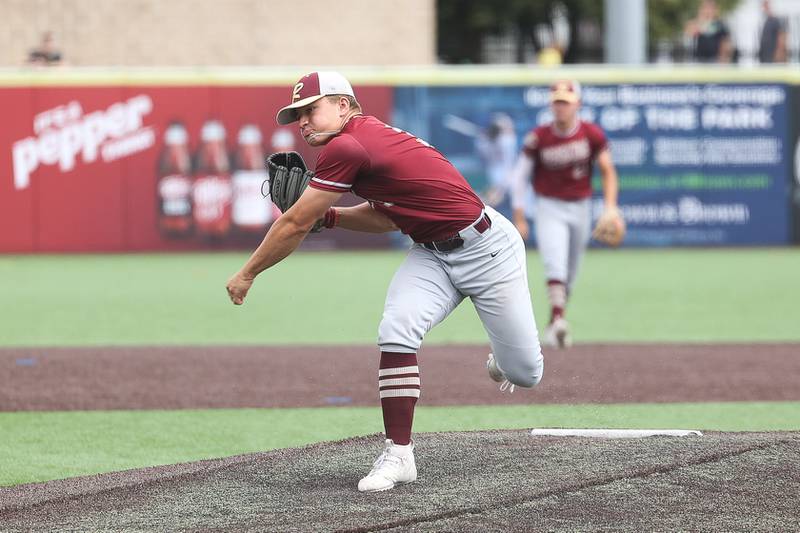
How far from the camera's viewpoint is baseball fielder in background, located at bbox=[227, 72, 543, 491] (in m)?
5.53

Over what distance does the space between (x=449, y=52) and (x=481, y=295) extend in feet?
122

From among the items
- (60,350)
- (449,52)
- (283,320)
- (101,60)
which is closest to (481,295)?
(60,350)

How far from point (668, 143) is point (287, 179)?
50.2ft

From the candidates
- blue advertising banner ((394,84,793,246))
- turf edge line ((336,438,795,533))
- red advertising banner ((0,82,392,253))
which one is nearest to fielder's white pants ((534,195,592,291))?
turf edge line ((336,438,795,533))

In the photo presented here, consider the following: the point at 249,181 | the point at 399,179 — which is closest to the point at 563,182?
the point at 399,179

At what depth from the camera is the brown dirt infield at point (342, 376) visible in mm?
8352

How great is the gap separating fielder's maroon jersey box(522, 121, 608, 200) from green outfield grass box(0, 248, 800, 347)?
1283 mm

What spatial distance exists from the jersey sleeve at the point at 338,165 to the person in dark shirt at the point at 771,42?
61.7 ft

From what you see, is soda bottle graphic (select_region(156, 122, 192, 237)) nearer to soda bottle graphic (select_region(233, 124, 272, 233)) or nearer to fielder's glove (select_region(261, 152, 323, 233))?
soda bottle graphic (select_region(233, 124, 272, 233))

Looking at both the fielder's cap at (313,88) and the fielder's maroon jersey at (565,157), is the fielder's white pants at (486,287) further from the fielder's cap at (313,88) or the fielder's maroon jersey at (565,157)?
the fielder's maroon jersey at (565,157)

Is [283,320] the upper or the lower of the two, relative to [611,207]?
lower

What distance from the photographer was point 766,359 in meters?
9.93

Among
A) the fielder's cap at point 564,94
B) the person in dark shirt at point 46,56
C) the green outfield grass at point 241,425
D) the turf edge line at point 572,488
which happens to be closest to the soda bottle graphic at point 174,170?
the person in dark shirt at point 46,56

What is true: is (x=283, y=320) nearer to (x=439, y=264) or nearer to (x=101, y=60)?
(x=439, y=264)
